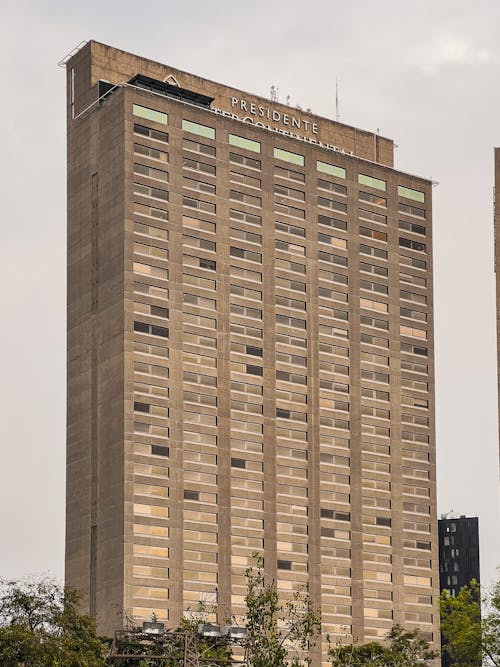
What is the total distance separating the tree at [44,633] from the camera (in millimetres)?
110625

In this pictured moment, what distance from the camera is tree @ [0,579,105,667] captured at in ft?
363

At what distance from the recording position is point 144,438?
7771 inches

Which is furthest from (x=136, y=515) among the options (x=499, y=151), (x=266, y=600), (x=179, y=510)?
(x=266, y=600)

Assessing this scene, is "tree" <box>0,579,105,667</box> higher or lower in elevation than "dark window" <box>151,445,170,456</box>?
lower

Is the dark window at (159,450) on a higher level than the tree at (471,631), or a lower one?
higher

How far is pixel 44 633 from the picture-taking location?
114 meters

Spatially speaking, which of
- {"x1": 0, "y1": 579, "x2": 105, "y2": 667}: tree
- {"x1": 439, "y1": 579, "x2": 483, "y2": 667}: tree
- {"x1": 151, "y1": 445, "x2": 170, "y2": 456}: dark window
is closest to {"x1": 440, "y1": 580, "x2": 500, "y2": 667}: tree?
{"x1": 439, "y1": 579, "x2": 483, "y2": 667}: tree

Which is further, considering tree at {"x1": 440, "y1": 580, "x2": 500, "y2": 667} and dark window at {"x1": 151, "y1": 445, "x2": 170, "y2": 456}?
dark window at {"x1": 151, "y1": 445, "x2": 170, "y2": 456}

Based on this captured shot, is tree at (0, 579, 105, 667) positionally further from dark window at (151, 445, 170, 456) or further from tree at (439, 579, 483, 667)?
dark window at (151, 445, 170, 456)

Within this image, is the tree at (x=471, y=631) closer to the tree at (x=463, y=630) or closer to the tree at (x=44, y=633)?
the tree at (x=463, y=630)

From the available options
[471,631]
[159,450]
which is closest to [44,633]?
[471,631]

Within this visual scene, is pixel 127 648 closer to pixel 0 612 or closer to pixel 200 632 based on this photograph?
pixel 0 612

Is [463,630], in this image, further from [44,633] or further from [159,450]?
[159,450]

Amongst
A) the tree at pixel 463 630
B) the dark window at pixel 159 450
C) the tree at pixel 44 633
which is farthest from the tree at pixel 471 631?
the dark window at pixel 159 450
